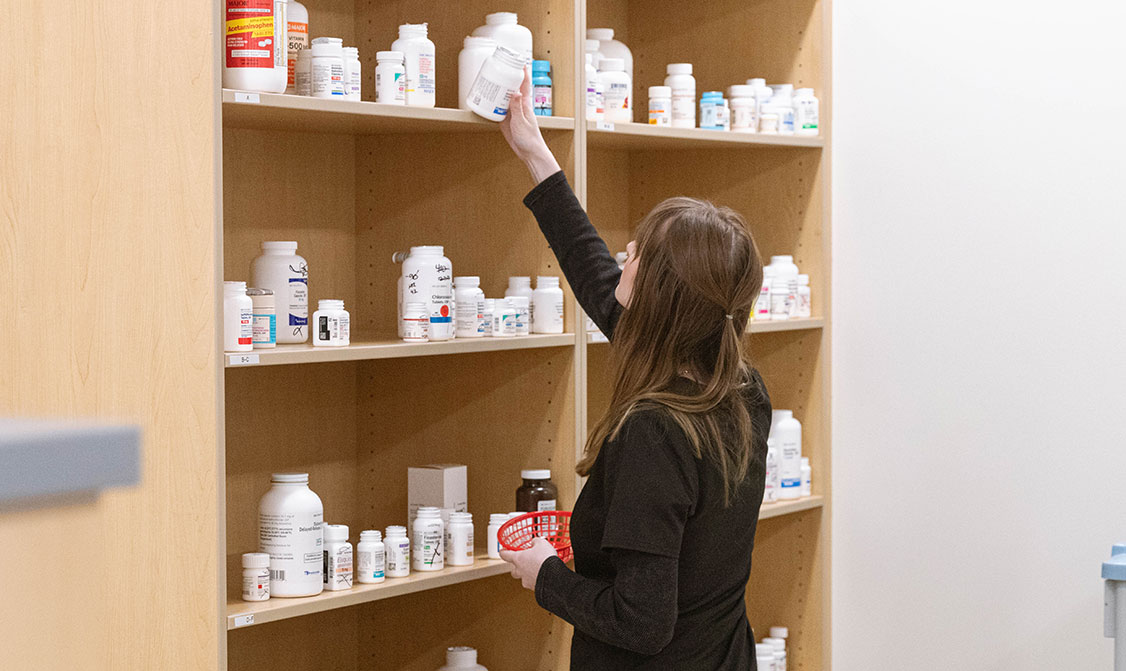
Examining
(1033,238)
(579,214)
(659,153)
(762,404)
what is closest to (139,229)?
(579,214)

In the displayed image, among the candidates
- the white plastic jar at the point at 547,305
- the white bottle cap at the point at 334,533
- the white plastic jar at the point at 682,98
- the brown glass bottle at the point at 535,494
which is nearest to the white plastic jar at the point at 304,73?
the white plastic jar at the point at 547,305

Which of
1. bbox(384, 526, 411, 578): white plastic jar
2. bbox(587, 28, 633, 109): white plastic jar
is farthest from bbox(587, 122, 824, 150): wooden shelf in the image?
bbox(384, 526, 411, 578): white plastic jar

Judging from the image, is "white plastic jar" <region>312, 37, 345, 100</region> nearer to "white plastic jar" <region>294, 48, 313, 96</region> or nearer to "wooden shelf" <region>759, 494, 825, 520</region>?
"white plastic jar" <region>294, 48, 313, 96</region>

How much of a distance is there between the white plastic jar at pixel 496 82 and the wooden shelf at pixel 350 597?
92 cm

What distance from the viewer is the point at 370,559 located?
2.32 meters

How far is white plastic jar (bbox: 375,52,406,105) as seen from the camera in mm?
2334

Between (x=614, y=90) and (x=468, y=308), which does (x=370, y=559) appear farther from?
(x=614, y=90)

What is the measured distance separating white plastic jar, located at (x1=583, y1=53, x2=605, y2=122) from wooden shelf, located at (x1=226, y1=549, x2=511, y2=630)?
0.99 m

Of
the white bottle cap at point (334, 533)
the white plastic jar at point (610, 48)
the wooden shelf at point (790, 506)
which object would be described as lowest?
the wooden shelf at point (790, 506)

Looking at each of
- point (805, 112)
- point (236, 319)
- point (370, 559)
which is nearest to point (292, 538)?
point (370, 559)

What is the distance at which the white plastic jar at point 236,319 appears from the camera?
2059 millimetres

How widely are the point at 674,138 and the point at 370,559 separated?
1.25 metres

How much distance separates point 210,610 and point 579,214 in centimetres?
102

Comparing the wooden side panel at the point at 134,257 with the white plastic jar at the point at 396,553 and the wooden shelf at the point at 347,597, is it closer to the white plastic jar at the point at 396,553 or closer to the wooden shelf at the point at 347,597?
the wooden shelf at the point at 347,597
